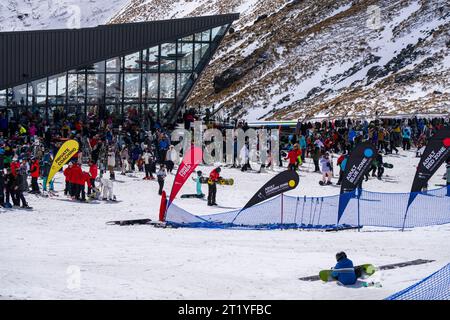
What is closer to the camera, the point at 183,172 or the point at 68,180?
the point at 183,172

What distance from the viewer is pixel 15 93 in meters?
38.7

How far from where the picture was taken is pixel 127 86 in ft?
135

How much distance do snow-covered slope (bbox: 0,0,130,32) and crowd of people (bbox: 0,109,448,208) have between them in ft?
296

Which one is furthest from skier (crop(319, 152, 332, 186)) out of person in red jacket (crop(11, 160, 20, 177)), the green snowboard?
the green snowboard

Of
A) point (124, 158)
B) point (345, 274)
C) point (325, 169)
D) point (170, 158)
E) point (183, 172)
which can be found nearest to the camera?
point (345, 274)

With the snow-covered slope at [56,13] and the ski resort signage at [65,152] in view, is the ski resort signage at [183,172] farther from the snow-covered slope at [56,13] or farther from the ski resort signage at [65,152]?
the snow-covered slope at [56,13]

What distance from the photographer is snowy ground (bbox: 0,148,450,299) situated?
15711mm

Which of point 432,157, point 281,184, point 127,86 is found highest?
point 127,86

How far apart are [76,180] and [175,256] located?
948 centimetres

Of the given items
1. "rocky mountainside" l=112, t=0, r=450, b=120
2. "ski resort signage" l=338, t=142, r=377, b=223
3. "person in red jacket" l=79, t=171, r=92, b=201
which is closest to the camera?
"ski resort signage" l=338, t=142, r=377, b=223

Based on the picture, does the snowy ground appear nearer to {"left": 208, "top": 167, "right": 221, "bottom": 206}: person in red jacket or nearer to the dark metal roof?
{"left": 208, "top": 167, "right": 221, "bottom": 206}: person in red jacket

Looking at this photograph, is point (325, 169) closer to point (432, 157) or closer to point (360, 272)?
point (432, 157)

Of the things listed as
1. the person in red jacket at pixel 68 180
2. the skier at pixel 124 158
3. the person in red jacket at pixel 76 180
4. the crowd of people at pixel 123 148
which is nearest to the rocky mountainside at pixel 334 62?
the crowd of people at pixel 123 148

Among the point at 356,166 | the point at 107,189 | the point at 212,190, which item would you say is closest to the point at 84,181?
the point at 107,189
